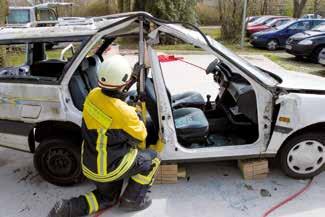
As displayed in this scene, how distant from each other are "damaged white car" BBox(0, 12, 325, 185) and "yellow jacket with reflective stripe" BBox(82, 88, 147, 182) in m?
0.55

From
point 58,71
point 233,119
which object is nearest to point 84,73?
point 58,71

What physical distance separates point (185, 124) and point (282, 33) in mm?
13721

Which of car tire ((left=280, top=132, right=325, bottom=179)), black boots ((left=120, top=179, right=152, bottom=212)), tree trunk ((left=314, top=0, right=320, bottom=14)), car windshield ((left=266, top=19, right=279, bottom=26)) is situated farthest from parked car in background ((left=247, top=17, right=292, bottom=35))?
black boots ((left=120, top=179, right=152, bottom=212))

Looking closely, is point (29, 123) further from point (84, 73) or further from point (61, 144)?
point (84, 73)

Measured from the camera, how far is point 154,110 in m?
3.48

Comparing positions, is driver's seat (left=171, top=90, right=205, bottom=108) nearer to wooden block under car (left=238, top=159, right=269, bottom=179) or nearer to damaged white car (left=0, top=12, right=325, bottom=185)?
damaged white car (left=0, top=12, right=325, bottom=185)

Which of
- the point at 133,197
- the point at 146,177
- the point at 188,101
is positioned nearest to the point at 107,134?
the point at 146,177

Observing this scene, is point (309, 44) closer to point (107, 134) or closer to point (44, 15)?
point (107, 134)

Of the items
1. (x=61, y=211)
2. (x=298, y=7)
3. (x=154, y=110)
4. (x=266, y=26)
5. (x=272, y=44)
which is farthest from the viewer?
(x=298, y=7)

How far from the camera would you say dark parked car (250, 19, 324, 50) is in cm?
1559

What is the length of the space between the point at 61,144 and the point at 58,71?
1153 millimetres

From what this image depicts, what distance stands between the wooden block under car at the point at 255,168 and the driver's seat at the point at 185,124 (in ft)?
1.75

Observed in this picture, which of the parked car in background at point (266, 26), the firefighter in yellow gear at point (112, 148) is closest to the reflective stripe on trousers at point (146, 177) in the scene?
the firefighter in yellow gear at point (112, 148)

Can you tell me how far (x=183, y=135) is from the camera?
3615 millimetres
